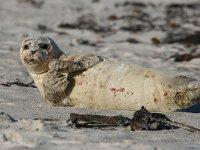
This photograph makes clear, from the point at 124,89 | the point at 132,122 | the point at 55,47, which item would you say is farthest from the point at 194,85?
the point at 55,47

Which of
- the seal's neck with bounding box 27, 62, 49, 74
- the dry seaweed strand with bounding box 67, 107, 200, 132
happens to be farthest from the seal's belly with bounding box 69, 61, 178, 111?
the dry seaweed strand with bounding box 67, 107, 200, 132

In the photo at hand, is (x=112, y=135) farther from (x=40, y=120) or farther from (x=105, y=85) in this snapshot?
(x=105, y=85)

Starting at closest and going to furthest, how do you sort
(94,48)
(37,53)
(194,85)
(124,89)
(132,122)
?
(132,122), (194,85), (124,89), (37,53), (94,48)

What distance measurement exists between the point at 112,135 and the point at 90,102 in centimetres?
106

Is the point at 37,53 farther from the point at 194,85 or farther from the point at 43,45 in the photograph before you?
the point at 194,85

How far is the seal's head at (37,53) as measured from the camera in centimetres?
505

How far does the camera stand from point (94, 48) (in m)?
9.12

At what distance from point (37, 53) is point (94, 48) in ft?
13.4

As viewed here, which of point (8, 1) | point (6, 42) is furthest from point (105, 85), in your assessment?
point (8, 1)

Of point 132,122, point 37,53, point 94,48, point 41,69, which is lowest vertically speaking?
point 132,122

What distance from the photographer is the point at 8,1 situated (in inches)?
544

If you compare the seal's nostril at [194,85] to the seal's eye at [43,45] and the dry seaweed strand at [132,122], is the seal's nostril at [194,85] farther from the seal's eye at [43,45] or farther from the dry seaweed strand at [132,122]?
the seal's eye at [43,45]

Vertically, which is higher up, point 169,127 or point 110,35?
point 110,35

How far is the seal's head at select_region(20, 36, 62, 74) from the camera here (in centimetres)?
505
